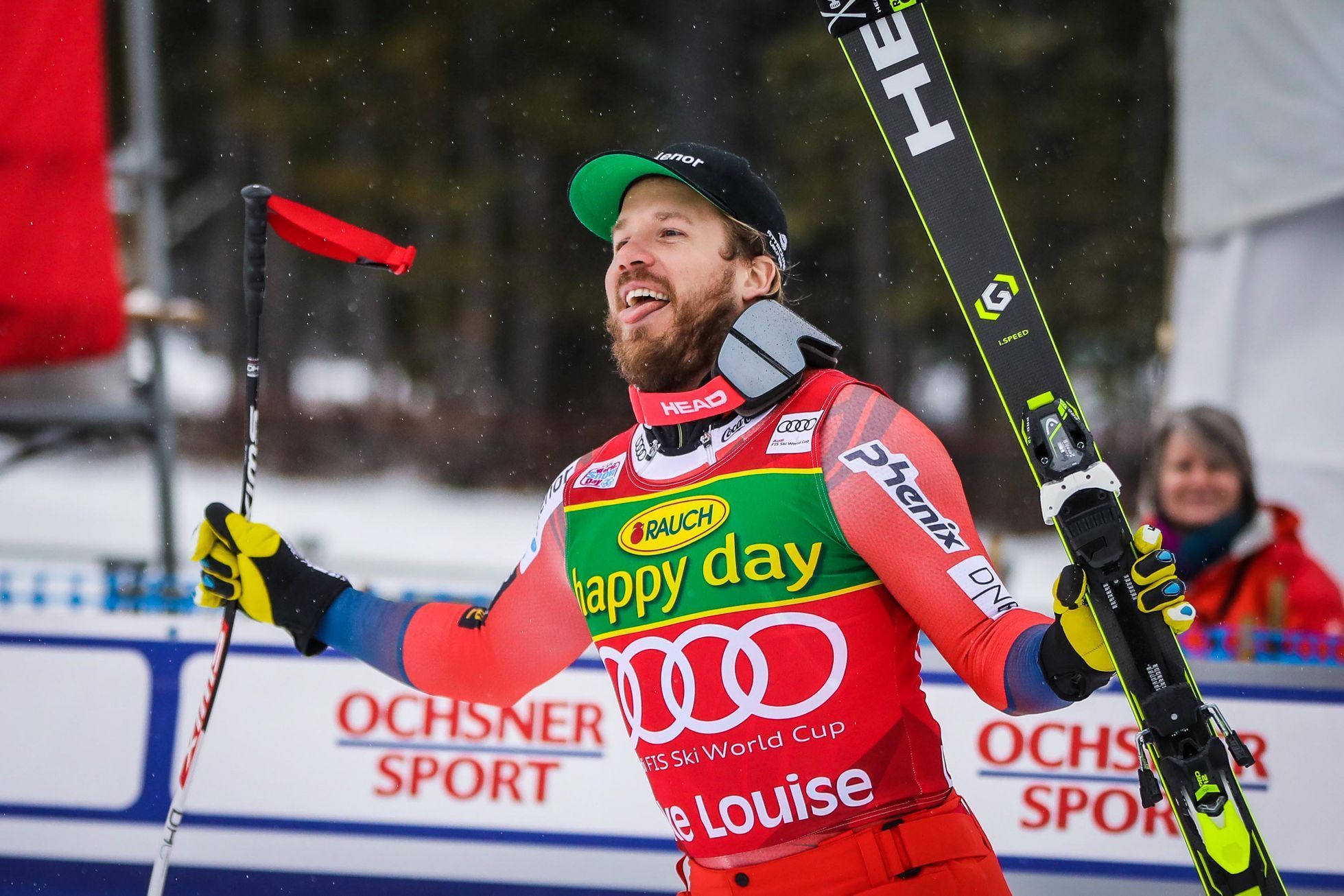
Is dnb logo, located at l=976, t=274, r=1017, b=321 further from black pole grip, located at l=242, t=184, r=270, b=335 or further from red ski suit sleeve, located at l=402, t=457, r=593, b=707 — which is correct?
black pole grip, located at l=242, t=184, r=270, b=335

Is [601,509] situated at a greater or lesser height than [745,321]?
lesser

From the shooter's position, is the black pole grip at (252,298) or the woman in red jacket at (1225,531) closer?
the black pole grip at (252,298)

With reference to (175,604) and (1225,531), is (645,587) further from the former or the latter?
(1225,531)

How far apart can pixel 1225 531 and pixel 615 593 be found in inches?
94.3

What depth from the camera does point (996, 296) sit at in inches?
79.2

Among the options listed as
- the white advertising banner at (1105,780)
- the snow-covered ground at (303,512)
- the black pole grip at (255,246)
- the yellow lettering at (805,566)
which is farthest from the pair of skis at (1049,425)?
the snow-covered ground at (303,512)

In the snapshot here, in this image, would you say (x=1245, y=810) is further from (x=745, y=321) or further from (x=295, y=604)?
(x=295, y=604)

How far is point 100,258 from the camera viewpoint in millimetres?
3924

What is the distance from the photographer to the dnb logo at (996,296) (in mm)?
2002

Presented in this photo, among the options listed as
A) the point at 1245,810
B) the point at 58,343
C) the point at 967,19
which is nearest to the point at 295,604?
the point at 1245,810

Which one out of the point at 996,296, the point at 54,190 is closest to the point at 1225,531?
the point at 996,296

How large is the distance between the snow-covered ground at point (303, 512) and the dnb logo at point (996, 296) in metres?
5.54

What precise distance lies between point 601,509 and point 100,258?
260cm

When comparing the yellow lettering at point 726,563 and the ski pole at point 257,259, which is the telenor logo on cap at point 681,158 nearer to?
the ski pole at point 257,259
